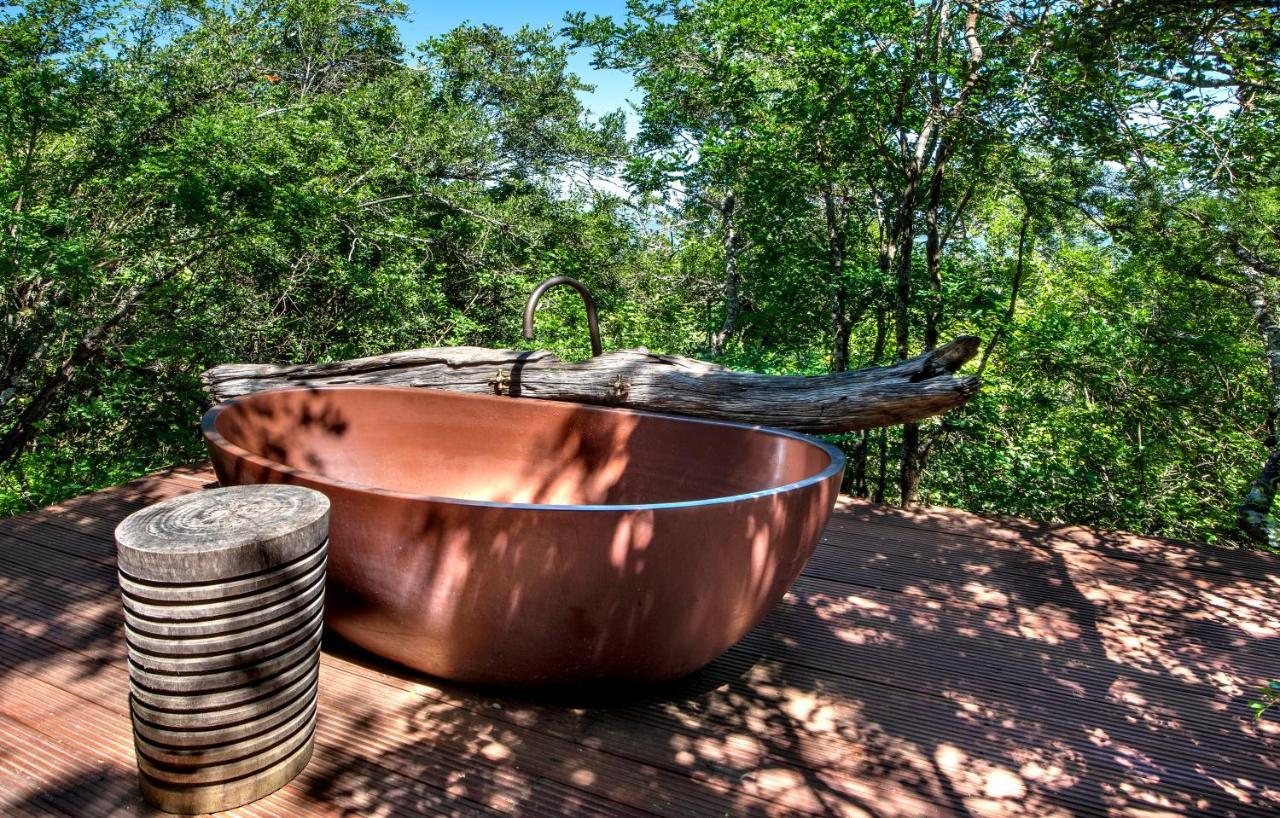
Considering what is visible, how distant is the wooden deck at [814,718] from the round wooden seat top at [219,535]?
44 centimetres

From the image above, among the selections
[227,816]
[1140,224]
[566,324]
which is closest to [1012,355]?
[1140,224]

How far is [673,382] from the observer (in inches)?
112

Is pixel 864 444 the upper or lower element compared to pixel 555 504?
lower

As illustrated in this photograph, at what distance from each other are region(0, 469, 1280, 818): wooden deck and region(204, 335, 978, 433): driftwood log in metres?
0.61

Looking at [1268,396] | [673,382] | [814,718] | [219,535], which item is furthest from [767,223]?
[219,535]

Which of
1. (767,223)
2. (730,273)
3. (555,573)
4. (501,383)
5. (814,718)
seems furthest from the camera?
(730,273)

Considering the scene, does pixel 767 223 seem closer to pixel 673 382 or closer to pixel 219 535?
pixel 673 382

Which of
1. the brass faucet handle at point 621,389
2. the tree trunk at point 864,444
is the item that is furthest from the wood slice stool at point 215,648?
the tree trunk at point 864,444

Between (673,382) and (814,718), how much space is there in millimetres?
1496

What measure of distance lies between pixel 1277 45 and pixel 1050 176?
9.42 ft

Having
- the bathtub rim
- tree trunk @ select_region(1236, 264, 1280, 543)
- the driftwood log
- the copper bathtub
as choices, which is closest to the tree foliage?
tree trunk @ select_region(1236, 264, 1280, 543)

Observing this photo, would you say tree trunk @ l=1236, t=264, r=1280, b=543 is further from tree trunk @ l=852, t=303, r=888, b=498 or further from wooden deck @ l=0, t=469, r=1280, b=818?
tree trunk @ l=852, t=303, r=888, b=498

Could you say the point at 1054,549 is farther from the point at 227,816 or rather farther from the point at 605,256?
→ the point at 605,256

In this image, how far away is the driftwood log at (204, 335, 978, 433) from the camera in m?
2.29
